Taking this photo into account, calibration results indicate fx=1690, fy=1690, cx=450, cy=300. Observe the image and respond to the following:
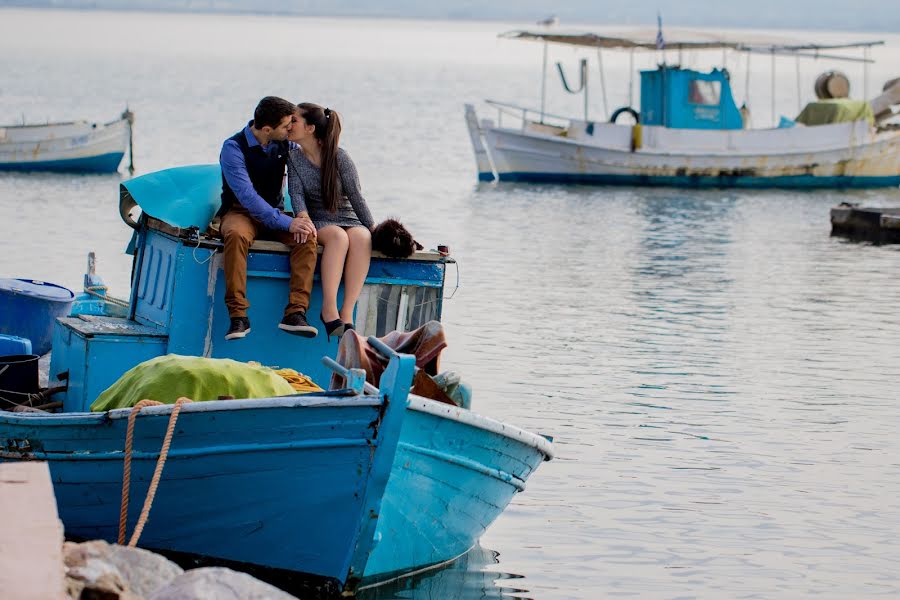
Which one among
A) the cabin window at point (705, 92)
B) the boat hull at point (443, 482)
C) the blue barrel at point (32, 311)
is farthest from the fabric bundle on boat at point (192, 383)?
the cabin window at point (705, 92)

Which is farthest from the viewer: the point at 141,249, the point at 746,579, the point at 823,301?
the point at 823,301

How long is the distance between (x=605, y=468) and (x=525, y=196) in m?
24.0

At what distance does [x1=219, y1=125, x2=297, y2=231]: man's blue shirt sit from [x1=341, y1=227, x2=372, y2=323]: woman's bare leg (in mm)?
371

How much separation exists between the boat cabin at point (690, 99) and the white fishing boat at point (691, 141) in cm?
2

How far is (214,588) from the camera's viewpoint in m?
6.11

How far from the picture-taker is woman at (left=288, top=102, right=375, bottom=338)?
9.20m

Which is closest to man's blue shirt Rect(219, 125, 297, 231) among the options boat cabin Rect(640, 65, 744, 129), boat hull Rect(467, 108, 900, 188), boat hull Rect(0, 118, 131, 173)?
Answer: boat hull Rect(0, 118, 131, 173)

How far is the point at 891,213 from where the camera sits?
26469mm

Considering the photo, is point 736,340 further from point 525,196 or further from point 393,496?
point 525,196

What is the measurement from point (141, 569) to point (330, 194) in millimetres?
3359

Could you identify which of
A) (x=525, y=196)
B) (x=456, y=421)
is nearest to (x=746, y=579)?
(x=456, y=421)

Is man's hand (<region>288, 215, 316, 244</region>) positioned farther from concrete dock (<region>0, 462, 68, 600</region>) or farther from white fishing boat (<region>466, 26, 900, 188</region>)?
white fishing boat (<region>466, 26, 900, 188</region>)

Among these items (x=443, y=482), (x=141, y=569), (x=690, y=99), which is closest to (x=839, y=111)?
(x=690, y=99)

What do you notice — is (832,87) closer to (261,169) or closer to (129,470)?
(261,169)
